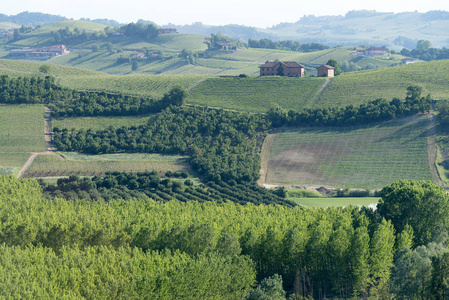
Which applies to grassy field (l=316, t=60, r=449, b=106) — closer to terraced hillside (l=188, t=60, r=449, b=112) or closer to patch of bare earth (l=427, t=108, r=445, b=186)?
terraced hillside (l=188, t=60, r=449, b=112)

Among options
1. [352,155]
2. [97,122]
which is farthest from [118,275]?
[97,122]

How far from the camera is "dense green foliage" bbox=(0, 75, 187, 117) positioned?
541 feet

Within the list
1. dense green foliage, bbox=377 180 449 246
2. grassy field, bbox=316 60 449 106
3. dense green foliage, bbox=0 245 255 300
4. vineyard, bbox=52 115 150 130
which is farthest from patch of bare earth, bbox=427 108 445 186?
vineyard, bbox=52 115 150 130

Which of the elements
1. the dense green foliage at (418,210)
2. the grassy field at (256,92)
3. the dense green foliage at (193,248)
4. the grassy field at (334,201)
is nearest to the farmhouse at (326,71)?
the grassy field at (256,92)

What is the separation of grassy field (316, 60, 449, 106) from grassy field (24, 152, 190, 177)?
175 ft

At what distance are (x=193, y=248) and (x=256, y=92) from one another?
11310 centimetres

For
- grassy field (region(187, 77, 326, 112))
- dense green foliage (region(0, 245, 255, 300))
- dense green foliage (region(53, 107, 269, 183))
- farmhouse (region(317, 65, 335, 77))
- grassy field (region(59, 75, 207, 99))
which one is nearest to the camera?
dense green foliage (region(0, 245, 255, 300))

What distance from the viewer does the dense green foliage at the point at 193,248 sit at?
59625 millimetres

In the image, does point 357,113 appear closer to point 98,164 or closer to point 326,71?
point 326,71

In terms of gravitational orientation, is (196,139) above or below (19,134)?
below

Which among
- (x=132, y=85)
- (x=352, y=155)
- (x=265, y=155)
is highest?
(x=132, y=85)

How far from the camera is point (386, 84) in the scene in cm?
17475

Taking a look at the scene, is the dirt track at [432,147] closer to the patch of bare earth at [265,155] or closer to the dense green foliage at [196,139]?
Answer: the patch of bare earth at [265,155]

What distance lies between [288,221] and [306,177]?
49.8 metres
